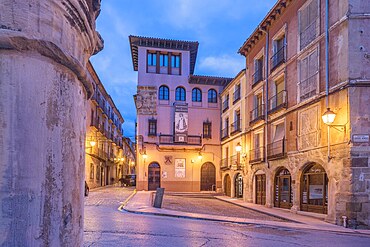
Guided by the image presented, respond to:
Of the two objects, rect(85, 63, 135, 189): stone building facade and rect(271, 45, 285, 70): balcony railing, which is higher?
rect(271, 45, 285, 70): balcony railing

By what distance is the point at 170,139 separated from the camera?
32.7m

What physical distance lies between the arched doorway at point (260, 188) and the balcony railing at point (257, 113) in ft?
11.4

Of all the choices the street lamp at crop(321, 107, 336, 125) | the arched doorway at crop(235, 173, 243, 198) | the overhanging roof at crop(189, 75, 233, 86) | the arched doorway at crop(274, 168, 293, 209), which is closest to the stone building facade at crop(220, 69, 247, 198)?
the arched doorway at crop(235, 173, 243, 198)

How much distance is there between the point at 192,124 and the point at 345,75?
Result: 21.1 metres

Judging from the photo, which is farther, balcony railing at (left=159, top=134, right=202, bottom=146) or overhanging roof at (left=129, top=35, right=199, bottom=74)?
balcony railing at (left=159, top=134, right=202, bottom=146)

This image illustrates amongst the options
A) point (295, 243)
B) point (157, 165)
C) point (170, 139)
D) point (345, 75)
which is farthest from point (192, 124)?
point (295, 243)

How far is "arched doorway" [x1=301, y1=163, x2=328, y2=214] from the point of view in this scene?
14844mm

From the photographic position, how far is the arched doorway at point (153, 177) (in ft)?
106

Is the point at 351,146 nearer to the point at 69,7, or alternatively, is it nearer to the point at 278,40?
the point at 278,40

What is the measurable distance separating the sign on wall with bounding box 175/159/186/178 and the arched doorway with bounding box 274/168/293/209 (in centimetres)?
1405

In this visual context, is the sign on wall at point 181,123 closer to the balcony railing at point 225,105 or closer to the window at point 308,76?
the balcony railing at point 225,105

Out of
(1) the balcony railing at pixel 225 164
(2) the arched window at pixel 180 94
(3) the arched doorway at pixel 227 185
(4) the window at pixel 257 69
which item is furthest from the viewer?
(2) the arched window at pixel 180 94

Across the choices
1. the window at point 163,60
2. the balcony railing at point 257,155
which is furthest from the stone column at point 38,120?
the window at point 163,60

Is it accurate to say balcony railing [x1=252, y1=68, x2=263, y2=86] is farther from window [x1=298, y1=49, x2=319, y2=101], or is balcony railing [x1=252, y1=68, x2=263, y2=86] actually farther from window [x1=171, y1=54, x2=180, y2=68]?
window [x1=171, y1=54, x2=180, y2=68]
